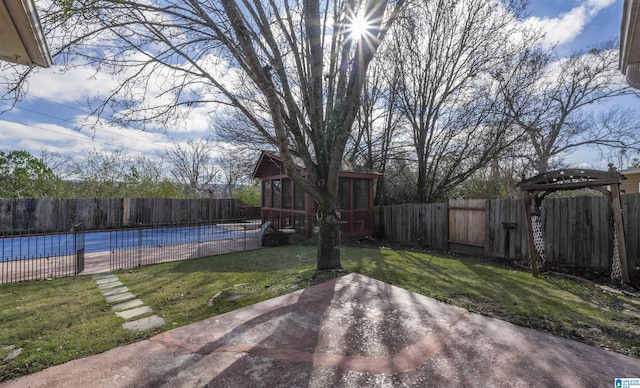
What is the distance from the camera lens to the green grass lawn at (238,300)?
8.64 ft

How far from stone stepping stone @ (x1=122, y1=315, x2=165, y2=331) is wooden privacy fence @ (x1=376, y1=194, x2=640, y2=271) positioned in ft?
25.3

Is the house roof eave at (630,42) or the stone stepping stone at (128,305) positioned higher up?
the house roof eave at (630,42)

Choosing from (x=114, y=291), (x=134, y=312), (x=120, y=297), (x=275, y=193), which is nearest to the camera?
(x=134, y=312)

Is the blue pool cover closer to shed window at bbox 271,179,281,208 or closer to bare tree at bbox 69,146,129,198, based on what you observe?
shed window at bbox 271,179,281,208

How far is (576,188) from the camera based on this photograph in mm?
5094

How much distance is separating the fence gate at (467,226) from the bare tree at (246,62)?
5278 mm

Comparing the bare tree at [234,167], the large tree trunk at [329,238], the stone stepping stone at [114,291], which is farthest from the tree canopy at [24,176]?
the large tree trunk at [329,238]

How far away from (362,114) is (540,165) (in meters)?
8.33

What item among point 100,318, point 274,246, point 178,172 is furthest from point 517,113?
point 178,172

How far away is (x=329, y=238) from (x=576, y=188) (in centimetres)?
459

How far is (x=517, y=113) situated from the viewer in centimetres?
1068

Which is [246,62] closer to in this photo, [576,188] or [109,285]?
[109,285]

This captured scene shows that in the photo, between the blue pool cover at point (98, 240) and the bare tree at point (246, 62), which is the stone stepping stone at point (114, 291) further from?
the blue pool cover at point (98, 240)

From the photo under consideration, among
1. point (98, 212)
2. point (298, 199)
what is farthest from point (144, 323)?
point (98, 212)
